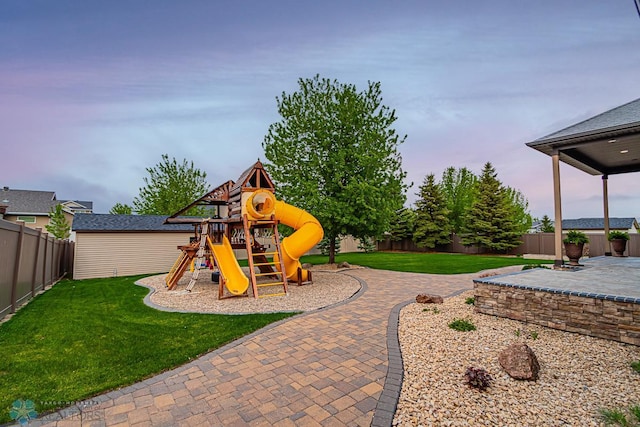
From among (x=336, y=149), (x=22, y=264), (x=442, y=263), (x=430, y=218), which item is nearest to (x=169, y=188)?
(x=336, y=149)

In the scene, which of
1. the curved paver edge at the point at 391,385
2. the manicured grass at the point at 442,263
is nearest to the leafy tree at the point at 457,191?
the manicured grass at the point at 442,263

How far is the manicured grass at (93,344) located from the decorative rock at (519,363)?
4016 mm

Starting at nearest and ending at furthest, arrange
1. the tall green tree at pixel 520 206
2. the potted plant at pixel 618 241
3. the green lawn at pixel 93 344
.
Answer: the green lawn at pixel 93 344 → the potted plant at pixel 618 241 → the tall green tree at pixel 520 206

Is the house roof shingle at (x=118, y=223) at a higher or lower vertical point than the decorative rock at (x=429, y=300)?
higher

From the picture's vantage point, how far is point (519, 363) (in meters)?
3.56

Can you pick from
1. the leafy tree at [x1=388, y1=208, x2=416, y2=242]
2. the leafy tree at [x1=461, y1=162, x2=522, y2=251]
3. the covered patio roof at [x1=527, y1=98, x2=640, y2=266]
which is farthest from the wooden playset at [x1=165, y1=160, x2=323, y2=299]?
the leafy tree at [x1=388, y1=208, x2=416, y2=242]

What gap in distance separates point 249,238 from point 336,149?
268 inches

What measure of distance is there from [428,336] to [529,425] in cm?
226

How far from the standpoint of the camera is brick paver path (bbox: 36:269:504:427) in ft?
9.37

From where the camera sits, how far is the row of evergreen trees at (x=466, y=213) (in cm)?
2469

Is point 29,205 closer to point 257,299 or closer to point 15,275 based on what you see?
point 15,275

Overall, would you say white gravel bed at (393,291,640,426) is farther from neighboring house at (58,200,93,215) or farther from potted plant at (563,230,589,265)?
neighboring house at (58,200,93,215)

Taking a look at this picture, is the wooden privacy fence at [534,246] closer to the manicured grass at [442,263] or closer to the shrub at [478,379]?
the manicured grass at [442,263]

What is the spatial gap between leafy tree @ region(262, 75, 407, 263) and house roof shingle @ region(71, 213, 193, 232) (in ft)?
25.9
